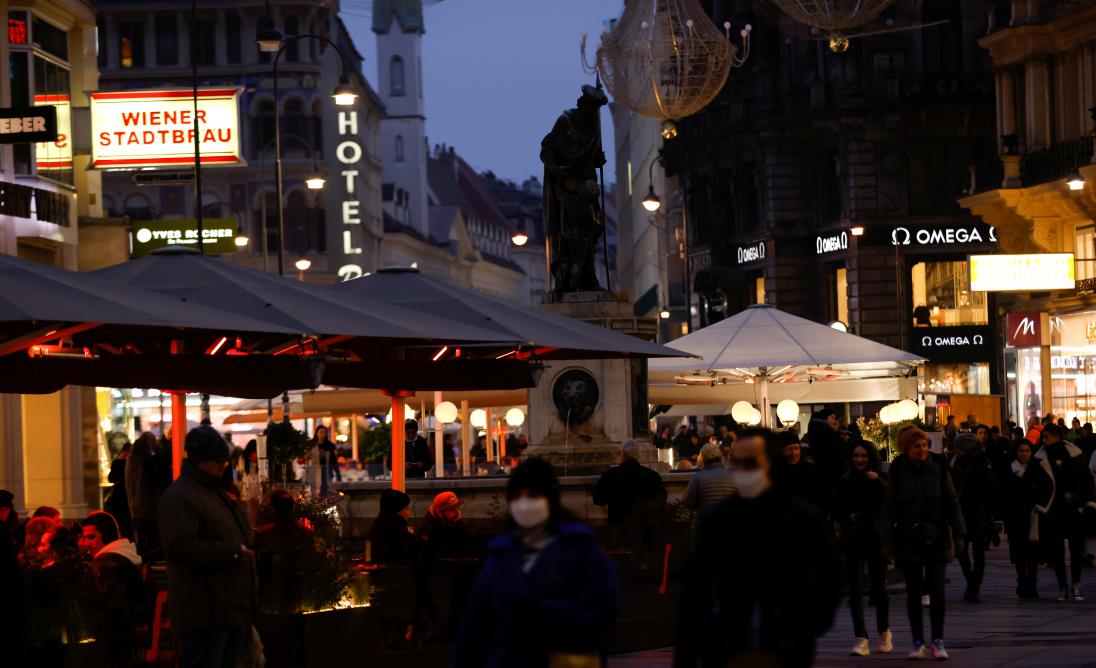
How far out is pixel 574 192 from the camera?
2941 centimetres

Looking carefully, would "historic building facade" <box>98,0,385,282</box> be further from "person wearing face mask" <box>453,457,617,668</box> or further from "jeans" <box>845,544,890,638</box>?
"person wearing face mask" <box>453,457,617,668</box>

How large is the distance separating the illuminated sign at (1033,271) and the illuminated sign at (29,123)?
26771mm

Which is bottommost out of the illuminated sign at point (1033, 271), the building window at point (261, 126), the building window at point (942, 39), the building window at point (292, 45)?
the illuminated sign at point (1033, 271)

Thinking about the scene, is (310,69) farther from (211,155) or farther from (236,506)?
(236,506)

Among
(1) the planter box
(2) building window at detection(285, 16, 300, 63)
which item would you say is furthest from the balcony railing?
(2) building window at detection(285, 16, 300, 63)

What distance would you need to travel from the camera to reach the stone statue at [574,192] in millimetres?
29359

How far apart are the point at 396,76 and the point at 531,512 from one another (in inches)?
6007

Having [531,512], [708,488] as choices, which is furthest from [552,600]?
[708,488]

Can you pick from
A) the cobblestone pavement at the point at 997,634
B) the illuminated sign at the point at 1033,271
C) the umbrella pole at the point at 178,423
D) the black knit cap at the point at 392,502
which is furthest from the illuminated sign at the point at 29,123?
the illuminated sign at the point at 1033,271

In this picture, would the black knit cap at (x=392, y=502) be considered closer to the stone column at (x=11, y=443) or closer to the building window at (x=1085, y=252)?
the stone column at (x=11, y=443)

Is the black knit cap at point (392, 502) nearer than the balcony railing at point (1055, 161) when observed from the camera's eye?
Yes

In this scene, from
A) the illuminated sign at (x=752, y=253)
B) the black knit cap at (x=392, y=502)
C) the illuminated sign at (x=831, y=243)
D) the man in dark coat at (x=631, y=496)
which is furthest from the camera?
the illuminated sign at (x=752, y=253)

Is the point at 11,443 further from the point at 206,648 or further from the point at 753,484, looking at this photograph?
the point at 753,484

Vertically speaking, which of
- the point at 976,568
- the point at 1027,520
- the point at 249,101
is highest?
the point at 249,101
